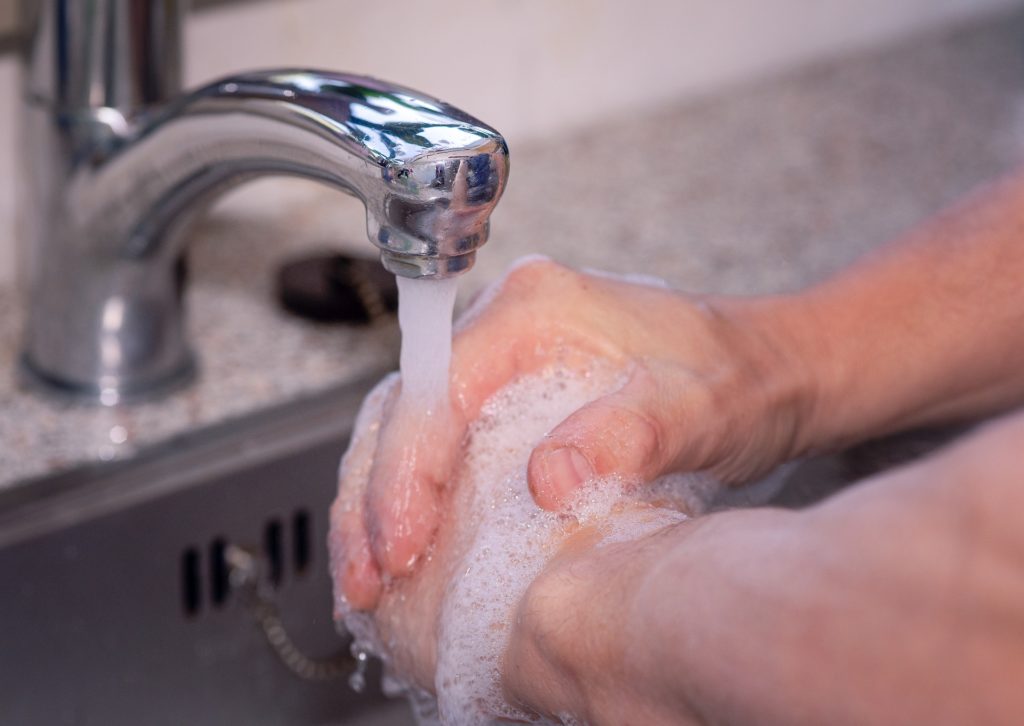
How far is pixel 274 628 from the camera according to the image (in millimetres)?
679

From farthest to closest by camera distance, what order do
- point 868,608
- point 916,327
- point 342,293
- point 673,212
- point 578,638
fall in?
point 673,212, point 342,293, point 916,327, point 578,638, point 868,608

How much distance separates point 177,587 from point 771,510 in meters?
0.37

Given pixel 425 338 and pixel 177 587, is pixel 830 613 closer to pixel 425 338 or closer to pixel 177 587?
Result: pixel 425 338

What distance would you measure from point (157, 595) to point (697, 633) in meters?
0.37

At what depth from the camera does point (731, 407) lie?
54cm

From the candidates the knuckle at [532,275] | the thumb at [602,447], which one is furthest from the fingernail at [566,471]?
the knuckle at [532,275]

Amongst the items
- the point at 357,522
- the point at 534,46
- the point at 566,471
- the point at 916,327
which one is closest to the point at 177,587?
the point at 357,522

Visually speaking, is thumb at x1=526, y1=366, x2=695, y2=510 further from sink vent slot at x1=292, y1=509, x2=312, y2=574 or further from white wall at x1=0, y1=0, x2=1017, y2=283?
white wall at x1=0, y1=0, x2=1017, y2=283

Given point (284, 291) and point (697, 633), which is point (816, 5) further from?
point (697, 633)

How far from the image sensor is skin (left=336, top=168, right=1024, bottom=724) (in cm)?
27

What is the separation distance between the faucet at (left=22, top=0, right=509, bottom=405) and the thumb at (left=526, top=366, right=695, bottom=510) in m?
0.07

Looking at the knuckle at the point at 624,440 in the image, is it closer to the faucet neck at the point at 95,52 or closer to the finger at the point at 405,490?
the finger at the point at 405,490

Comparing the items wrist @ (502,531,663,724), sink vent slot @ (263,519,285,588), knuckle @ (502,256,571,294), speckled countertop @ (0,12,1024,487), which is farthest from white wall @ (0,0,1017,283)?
wrist @ (502,531,663,724)

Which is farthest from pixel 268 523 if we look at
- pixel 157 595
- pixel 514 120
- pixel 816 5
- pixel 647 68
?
pixel 816 5
